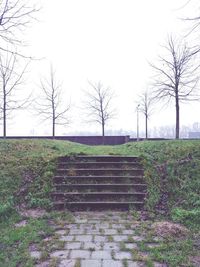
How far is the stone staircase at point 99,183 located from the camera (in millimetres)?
7266

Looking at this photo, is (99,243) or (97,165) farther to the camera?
(97,165)

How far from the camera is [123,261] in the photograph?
14.3ft

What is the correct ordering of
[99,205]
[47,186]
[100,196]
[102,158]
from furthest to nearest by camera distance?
[102,158] < [47,186] < [100,196] < [99,205]

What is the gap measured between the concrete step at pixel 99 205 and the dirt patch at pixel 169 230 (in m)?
1.21

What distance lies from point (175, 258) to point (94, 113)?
23.7 m

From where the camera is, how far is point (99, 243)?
501cm

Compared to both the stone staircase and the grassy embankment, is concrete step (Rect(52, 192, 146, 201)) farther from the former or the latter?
the grassy embankment

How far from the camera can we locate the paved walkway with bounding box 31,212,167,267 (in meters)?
4.33

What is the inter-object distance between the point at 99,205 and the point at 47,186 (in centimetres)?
143

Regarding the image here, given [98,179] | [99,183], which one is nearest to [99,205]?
[99,183]

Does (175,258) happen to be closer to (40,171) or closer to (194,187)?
(194,187)

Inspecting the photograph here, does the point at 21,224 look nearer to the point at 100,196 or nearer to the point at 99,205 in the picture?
the point at 99,205

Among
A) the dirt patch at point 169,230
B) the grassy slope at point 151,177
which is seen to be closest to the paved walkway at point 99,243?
the dirt patch at point 169,230

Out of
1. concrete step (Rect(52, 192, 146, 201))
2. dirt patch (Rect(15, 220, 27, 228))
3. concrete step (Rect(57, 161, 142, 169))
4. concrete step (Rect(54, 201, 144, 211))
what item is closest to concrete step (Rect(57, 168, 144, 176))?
concrete step (Rect(57, 161, 142, 169))
